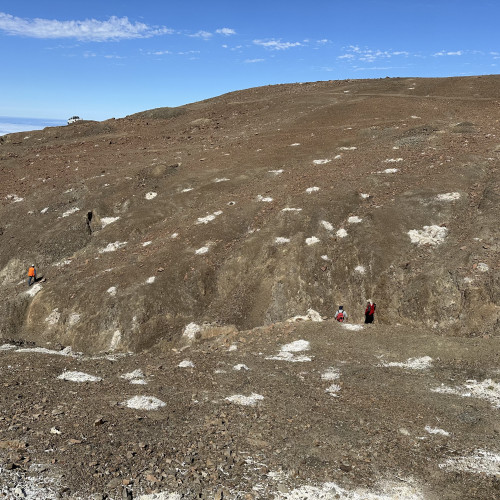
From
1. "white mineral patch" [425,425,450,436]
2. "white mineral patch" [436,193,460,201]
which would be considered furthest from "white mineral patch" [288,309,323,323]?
"white mineral patch" [436,193,460,201]

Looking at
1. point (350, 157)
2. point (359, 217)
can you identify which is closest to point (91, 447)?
point (359, 217)

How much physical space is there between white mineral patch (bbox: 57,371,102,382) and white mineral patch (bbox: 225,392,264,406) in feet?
27.1

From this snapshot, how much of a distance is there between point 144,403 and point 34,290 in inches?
1071

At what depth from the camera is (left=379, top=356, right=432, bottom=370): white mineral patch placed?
84.6ft

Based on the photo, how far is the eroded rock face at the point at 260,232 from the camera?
121 ft

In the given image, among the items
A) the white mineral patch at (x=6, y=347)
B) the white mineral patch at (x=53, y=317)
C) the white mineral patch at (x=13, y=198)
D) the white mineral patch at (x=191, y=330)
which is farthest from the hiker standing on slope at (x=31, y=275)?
the white mineral patch at (x=13, y=198)

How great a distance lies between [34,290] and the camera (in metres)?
42.6

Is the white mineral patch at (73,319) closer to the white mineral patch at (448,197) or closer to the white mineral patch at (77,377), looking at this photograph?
the white mineral patch at (77,377)

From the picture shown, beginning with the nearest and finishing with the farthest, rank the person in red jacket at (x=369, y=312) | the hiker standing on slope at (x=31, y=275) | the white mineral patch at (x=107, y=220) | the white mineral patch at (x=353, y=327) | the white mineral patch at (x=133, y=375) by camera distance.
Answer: the white mineral patch at (x=133, y=375) → the white mineral patch at (x=353, y=327) → the person in red jacket at (x=369, y=312) → the hiker standing on slope at (x=31, y=275) → the white mineral patch at (x=107, y=220)

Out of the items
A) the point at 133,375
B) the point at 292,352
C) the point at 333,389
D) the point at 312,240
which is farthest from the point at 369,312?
the point at 133,375

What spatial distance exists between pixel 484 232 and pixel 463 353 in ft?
52.3

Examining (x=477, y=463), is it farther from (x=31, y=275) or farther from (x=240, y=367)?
(x=31, y=275)

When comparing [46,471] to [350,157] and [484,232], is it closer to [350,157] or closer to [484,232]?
[484,232]

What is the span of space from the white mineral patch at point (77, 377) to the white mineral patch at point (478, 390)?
19040mm
